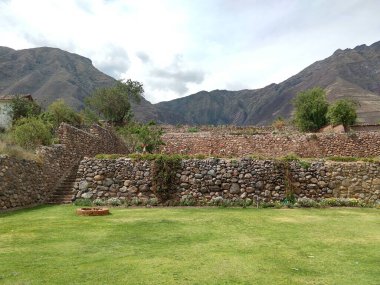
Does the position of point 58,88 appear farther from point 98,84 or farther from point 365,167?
point 365,167

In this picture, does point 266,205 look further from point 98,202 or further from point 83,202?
point 83,202

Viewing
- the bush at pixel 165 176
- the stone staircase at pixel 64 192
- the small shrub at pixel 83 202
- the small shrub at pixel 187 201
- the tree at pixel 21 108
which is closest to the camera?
the small shrub at pixel 83 202

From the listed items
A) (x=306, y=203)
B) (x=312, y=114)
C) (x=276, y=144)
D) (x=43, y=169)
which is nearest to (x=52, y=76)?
(x=312, y=114)

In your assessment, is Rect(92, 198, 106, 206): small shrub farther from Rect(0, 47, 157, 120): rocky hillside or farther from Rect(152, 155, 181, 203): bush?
Rect(0, 47, 157, 120): rocky hillside

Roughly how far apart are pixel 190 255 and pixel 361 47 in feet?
563

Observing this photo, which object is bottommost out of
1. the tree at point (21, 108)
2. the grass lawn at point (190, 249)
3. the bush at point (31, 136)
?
the grass lawn at point (190, 249)

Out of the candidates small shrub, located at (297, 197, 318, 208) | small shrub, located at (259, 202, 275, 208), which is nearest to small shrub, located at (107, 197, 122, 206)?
small shrub, located at (259, 202, 275, 208)

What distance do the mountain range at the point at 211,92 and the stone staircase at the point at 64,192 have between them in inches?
A: 3193

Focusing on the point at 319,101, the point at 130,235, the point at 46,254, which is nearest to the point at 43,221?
the point at 130,235

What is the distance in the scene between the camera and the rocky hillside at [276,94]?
125663 millimetres

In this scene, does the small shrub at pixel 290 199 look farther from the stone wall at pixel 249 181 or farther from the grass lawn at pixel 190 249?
the grass lawn at pixel 190 249

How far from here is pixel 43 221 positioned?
39.2 feet

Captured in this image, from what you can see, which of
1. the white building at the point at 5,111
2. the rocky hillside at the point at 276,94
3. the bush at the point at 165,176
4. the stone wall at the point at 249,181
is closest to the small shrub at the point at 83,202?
the stone wall at the point at 249,181

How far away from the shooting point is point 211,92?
559 feet
